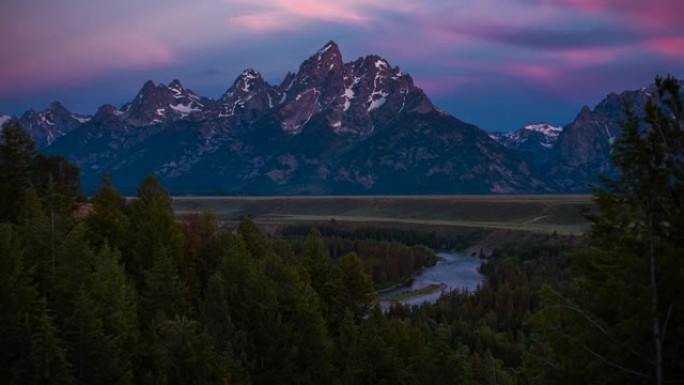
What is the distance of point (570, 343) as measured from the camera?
17.0 meters

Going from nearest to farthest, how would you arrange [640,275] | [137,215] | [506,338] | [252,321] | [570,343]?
1. [640,275]
2. [570,343]
3. [252,321]
4. [137,215]
5. [506,338]

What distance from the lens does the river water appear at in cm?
10349

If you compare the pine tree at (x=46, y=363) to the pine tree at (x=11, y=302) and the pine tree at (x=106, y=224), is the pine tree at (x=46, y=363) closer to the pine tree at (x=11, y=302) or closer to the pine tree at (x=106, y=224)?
the pine tree at (x=11, y=302)

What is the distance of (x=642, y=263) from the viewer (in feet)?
51.7

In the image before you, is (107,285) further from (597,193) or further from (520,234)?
(520,234)

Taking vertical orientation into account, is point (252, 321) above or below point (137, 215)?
below

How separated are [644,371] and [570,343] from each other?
185 cm

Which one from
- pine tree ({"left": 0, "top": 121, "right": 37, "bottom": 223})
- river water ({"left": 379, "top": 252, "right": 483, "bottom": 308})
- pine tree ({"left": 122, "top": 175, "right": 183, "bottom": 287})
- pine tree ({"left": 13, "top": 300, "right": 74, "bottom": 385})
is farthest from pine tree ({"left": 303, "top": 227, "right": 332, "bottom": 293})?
river water ({"left": 379, "top": 252, "right": 483, "bottom": 308})

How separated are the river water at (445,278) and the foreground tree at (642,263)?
7867 cm

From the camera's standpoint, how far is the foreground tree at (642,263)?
15.4 metres

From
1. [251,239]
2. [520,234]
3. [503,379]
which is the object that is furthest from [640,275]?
[520,234]

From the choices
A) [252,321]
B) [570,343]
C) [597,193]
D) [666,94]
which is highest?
[666,94]

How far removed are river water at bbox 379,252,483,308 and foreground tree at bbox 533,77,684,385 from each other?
78669 mm

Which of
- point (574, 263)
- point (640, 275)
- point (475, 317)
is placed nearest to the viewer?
point (640, 275)
